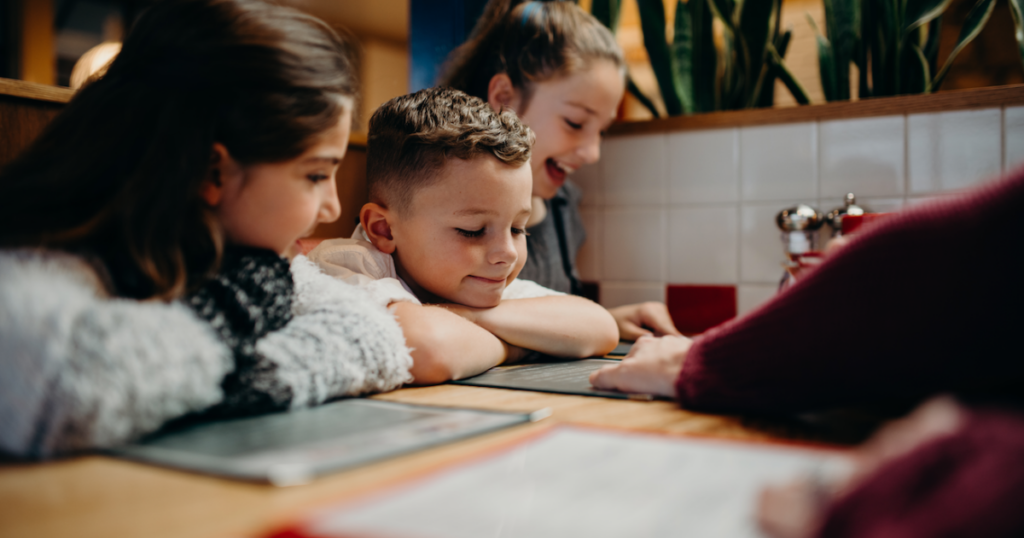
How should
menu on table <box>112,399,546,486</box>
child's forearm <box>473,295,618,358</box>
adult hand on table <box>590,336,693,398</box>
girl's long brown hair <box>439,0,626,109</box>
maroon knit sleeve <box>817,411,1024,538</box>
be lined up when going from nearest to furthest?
maroon knit sleeve <box>817,411,1024,538</box>
menu on table <box>112,399,546,486</box>
adult hand on table <box>590,336,693,398</box>
child's forearm <box>473,295,618,358</box>
girl's long brown hair <box>439,0,626,109</box>

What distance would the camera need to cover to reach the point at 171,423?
22.1 inches

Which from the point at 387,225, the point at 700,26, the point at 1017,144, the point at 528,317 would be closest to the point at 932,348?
the point at 528,317

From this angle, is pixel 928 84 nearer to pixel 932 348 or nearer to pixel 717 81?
pixel 717 81

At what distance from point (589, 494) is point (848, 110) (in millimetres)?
1337

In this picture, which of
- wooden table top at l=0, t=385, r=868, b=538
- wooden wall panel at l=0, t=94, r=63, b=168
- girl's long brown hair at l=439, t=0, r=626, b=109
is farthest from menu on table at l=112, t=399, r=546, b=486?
girl's long brown hair at l=439, t=0, r=626, b=109

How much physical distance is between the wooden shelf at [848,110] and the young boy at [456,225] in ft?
2.32

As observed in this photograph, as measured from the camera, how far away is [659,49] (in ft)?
5.33

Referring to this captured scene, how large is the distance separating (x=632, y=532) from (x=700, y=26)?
150 cm

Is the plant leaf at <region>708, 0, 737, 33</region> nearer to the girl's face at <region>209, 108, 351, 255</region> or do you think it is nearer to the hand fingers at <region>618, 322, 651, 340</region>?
the hand fingers at <region>618, 322, 651, 340</region>

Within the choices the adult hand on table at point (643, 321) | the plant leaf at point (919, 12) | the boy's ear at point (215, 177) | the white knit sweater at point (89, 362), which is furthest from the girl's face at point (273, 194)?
the plant leaf at point (919, 12)

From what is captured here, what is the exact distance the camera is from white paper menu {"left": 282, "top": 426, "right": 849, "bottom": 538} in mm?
325

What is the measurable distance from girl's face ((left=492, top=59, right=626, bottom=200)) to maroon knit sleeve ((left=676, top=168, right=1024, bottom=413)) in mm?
790

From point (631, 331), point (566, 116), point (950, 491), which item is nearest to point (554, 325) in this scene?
point (631, 331)

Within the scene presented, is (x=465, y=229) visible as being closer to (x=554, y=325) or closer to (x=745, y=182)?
(x=554, y=325)
